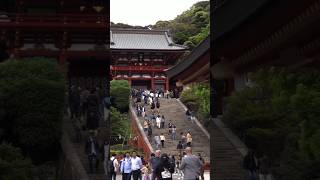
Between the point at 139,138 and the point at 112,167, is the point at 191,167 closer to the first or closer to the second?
the point at 112,167

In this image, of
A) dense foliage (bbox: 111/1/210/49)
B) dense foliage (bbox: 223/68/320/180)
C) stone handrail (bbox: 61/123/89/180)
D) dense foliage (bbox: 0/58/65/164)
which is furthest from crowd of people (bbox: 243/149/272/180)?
dense foliage (bbox: 111/1/210/49)

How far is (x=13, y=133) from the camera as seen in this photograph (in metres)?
12.8

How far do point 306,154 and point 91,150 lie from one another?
11.7 ft

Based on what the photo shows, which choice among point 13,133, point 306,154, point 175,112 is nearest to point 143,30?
point 175,112

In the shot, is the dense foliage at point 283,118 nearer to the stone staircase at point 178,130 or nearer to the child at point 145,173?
the child at point 145,173

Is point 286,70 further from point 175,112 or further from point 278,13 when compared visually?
point 175,112

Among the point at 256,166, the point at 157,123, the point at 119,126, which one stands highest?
the point at 157,123

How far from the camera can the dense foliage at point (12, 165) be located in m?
9.63

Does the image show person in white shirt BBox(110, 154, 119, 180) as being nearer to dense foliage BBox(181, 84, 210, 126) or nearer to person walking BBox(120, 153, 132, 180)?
person walking BBox(120, 153, 132, 180)

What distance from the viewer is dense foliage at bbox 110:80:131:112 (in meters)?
20.7

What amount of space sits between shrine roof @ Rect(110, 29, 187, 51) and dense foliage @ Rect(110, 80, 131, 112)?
6.69 m

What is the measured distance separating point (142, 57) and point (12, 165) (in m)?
21.3

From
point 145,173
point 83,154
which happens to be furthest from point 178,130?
point 83,154

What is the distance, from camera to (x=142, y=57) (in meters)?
30.9
